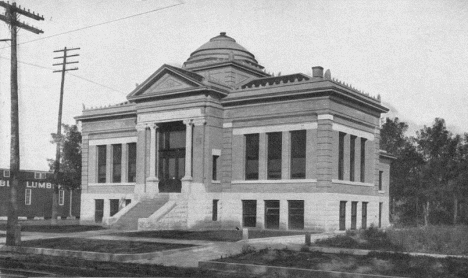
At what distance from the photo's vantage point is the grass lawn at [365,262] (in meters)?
15.2

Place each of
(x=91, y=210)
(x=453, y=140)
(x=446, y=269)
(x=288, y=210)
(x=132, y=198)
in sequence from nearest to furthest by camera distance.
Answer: (x=446, y=269) → (x=288, y=210) → (x=132, y=198) → (x=91, y=210) → (x=453, y=140)

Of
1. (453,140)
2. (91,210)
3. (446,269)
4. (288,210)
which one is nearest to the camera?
(446,269)

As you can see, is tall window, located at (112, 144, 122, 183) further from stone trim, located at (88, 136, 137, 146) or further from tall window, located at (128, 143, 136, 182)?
tall window, located at (128, 143, 136, 182)

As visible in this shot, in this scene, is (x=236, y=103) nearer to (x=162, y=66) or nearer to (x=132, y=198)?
(x=162, y=66)

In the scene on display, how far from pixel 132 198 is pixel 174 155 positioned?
508cm

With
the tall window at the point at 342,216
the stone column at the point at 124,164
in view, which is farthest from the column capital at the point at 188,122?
the tall window at the point at 342,216

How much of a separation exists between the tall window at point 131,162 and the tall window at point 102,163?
2.84 metres

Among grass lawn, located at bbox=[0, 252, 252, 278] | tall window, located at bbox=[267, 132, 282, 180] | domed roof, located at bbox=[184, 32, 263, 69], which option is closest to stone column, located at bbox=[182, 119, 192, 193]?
tall window, located at bbox=[267, 132, 282, 180]

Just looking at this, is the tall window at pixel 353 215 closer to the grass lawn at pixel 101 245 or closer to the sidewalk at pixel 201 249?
the sidewalk at pixel 201 249

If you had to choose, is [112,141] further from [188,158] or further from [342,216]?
[342,216]

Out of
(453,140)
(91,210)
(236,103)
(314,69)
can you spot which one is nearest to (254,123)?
(236,103)

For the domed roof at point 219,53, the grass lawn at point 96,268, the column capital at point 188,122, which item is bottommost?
the grass lawn at point 96,268

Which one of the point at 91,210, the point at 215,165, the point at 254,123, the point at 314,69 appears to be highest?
the point at 314,69

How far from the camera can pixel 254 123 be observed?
3569 cm
